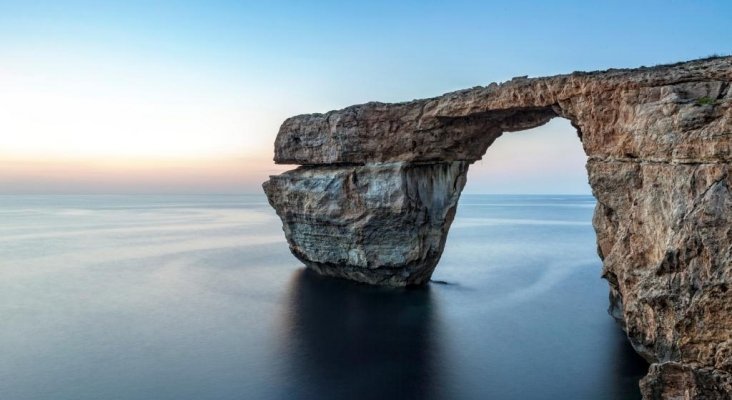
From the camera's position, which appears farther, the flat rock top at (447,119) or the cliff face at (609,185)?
the flat rock top at (447,119)

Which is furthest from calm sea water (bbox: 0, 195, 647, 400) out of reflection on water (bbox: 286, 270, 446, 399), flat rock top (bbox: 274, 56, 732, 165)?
flat rock top (bbox: 274, 56, 732, 165)

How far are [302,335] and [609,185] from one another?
35.0 feet

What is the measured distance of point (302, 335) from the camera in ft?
51.0

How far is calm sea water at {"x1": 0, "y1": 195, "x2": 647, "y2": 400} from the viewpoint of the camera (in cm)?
1170

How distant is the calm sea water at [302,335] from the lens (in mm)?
11703

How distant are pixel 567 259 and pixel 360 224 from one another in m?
17.9

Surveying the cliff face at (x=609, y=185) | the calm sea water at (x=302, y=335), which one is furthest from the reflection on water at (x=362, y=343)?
the cliff face at (x=609, y=185)

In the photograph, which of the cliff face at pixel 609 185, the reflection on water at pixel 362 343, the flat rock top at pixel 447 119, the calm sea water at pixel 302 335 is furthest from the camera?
the flat rock top at pixel 447 119

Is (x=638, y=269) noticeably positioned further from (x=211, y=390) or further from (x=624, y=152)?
(x=211, y=390)

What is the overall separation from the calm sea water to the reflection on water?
0.06m

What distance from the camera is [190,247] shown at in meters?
37.9

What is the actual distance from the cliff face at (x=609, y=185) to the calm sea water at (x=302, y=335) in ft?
6.93

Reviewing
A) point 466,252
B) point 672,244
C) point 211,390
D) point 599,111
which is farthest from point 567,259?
point 211,390

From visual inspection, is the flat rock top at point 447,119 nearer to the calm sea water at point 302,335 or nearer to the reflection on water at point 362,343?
the reflection on water at point 362,343
